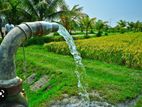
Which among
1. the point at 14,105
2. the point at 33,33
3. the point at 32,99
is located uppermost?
the point at 33,33

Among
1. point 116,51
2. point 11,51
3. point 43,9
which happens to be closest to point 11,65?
point 11,51

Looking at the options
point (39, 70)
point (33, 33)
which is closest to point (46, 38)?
point (39, 70)

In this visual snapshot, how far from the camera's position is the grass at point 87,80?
939cm

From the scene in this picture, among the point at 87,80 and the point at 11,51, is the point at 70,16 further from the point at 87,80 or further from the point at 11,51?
the point at 11,51

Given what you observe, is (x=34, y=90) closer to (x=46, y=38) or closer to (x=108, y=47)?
(x=108, y=47)

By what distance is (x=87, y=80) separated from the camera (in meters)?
10.4

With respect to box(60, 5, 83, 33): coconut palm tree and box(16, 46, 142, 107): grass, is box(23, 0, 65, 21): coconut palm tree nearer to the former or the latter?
box(60, 5, 83, 33): coconut palm tree

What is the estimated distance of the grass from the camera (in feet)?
30.8

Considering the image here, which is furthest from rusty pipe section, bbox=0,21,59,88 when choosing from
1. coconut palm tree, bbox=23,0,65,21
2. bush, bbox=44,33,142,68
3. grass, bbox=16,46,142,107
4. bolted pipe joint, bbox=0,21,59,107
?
coconut palm tree, bbox=23,0,65,21

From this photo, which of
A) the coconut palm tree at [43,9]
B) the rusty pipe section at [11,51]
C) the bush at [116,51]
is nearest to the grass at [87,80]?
the bush at [116,51]

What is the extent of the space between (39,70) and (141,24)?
2306 centimetres

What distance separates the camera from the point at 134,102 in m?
9.14

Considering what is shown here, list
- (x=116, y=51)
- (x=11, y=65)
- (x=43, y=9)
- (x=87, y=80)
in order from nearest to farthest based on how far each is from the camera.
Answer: (x=11, y=65)
(x=87, y=80)
(x=116, y=51)
(x=43, y=9)

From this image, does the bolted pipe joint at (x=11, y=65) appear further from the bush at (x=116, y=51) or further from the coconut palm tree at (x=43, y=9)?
→ the coconut palm tree at (x=43, y=9)
